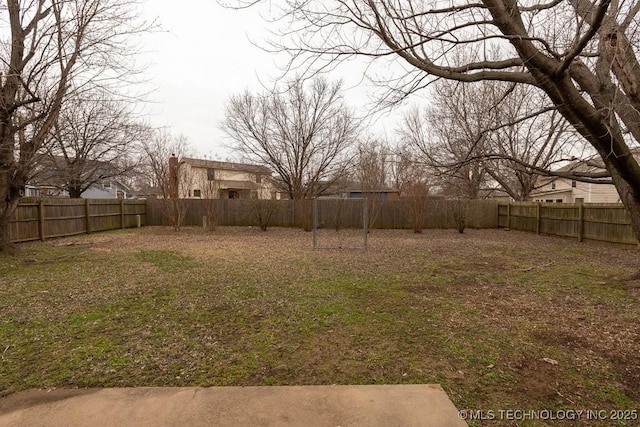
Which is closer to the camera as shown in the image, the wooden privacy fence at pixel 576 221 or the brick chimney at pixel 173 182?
the wooden privacy fence at pixel 576 221

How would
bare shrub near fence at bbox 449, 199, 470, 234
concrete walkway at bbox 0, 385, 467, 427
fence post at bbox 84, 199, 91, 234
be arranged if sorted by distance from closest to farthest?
concrete walkway at bbox 0, 385, 467, 427 → fence post at bbox 84, 199, 91, 234 → bare shrub near fence at bbox 449, 199, 470, 234

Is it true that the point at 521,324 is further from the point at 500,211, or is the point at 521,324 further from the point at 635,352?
the point at 500,211

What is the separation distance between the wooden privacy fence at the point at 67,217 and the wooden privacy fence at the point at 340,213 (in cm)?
185

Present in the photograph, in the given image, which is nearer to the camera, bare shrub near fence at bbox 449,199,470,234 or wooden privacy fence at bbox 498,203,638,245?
wooden privacy fence at bbox 498,203,638,245

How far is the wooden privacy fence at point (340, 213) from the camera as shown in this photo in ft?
56.7

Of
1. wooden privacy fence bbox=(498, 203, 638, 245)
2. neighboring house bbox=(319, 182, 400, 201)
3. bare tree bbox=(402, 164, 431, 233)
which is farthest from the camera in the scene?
neighboring house bbox=(319, 182, 400, 201)

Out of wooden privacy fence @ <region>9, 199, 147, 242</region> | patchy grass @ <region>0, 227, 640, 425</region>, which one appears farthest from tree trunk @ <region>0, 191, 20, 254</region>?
wooden privacy fence @ <region>9, 199, 147, 242</region>

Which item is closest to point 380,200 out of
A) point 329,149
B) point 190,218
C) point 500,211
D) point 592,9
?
point 329,149

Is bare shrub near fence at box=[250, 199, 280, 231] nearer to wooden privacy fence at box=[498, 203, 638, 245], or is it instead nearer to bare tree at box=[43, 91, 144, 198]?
bare tree at box=[43, 91, 144, 198]

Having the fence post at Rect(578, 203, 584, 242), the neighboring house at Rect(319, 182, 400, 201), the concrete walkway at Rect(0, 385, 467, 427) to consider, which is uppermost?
the neighboring house at Rect(319, 182, 400, 201)

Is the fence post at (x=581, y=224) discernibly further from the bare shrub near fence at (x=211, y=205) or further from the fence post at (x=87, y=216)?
the fence post at (x=87, y=216)

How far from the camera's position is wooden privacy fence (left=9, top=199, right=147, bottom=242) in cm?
1081

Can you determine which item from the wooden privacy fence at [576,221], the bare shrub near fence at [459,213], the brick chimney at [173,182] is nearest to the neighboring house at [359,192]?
the bare shrub near fence at [459,213]

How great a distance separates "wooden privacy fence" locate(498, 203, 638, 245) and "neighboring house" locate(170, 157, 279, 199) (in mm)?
13137
